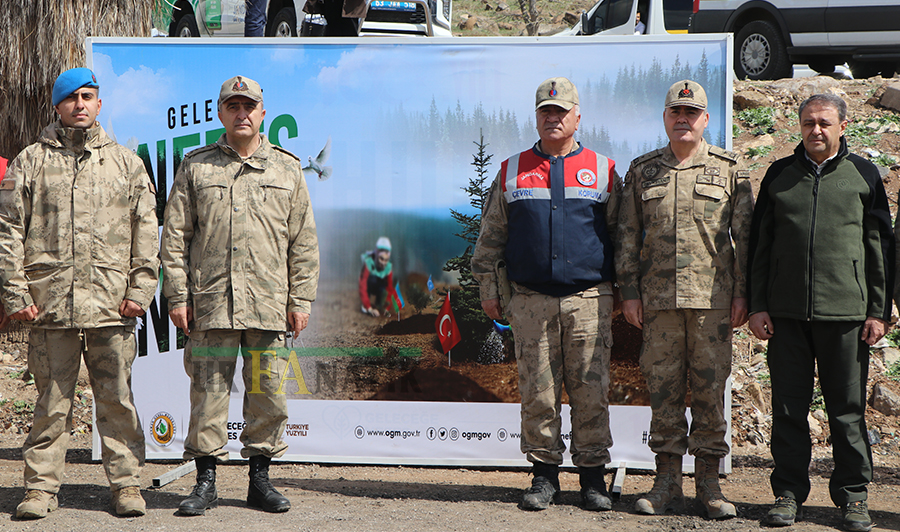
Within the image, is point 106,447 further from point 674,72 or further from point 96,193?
point 674,72

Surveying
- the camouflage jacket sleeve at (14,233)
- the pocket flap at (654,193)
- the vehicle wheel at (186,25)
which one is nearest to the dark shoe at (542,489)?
the pocket flap at (654,193)

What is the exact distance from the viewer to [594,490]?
12.8 ft

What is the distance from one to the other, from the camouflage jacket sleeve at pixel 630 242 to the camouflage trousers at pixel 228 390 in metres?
1.76

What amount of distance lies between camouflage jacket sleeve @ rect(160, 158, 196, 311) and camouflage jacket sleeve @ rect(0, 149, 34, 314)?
0.64 meters

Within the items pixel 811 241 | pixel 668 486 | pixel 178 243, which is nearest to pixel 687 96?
pixel 811 241

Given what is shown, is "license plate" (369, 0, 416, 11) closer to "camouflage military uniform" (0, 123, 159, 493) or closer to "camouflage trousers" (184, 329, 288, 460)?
"camouflage military uniform" (0, 123, 159, 493)

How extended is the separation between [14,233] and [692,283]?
3.25m

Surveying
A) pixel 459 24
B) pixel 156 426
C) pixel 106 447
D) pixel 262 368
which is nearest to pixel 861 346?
pixel 262 368

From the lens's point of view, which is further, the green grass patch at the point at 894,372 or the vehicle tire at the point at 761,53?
the vehicle tire at the point at 761,53

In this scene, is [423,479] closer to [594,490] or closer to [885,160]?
[594,490]

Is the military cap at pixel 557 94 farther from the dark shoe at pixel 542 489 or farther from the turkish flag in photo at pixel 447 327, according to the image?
the dark shoe at pixel 542 489

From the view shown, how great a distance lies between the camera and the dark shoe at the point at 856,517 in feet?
11.7

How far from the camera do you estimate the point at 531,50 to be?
463 centimetres

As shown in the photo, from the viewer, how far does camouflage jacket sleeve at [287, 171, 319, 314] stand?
3953 mm
